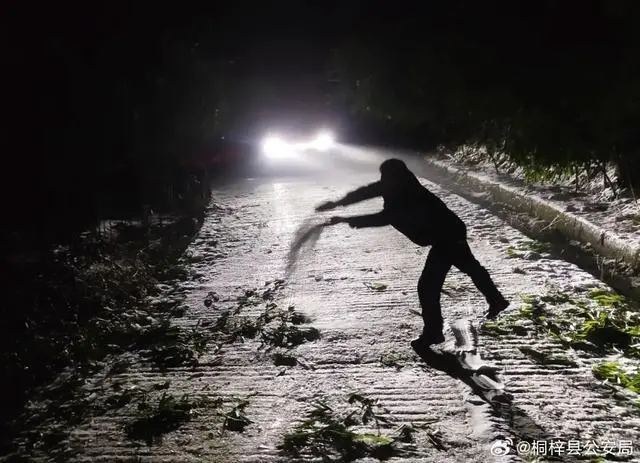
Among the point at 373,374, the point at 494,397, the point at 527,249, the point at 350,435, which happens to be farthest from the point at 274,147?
the point at 350,435

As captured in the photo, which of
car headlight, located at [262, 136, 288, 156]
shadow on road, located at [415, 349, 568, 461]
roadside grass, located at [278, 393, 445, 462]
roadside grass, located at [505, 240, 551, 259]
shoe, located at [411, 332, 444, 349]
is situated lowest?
roadside grass, located at [278, 393, 445, 462]

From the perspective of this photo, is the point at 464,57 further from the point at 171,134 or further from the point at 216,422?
the point at 216,422

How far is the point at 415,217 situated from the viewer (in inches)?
158

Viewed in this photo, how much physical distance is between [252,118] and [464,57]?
20.5 meters

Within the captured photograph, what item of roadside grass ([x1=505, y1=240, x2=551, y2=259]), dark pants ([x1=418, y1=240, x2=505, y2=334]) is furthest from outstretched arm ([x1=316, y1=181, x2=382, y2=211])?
roadside grass ([x1=505, y1=240, x2=551, y2=259])

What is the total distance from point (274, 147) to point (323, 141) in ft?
10.7

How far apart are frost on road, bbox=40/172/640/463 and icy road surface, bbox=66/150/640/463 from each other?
0.5 inches

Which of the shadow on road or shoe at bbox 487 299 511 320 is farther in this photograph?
shoe at bbox 487 299 511 320

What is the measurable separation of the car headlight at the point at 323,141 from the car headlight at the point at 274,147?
1.72m

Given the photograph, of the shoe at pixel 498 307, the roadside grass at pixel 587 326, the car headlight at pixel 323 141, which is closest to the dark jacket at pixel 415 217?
the shoe at pixel 498 307

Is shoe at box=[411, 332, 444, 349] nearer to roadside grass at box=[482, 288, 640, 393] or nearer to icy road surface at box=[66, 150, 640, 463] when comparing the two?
icy road surface at box=[66, 150, 640, 463]

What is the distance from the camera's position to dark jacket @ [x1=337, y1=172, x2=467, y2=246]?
158 inches

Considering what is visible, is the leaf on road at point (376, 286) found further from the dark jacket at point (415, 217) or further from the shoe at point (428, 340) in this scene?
the dark jacket at point (415, 217)

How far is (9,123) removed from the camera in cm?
743
